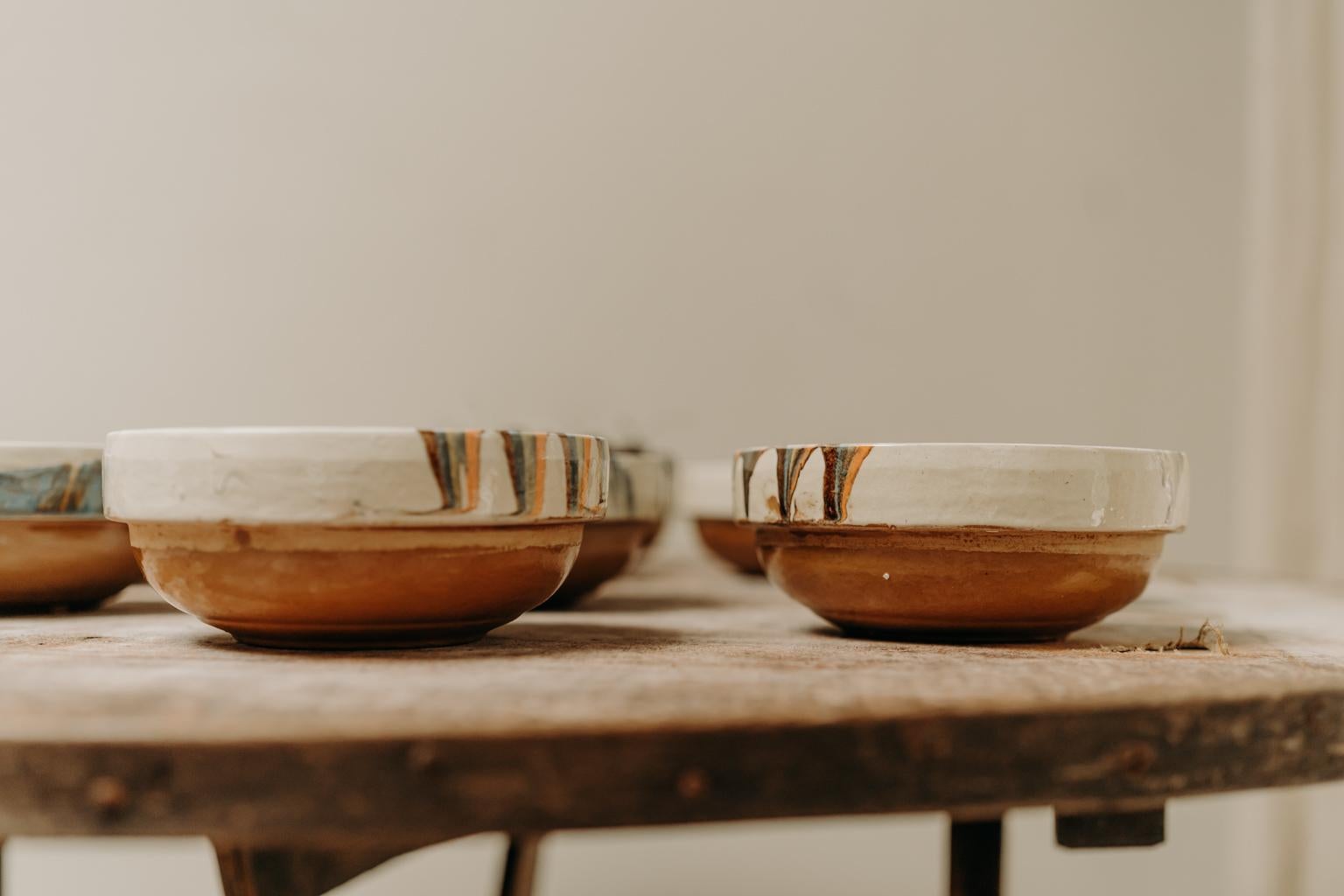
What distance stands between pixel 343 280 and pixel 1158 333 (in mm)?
1137

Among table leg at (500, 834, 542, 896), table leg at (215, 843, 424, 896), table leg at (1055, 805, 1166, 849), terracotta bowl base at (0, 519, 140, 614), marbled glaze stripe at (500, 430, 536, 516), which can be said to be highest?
marbled glaze stripe at (500, 430, 536, 516)

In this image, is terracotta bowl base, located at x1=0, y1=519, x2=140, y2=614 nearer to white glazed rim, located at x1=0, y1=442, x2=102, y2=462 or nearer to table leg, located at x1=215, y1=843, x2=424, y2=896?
white glazed rim, located at x1=0, y1=442, x2=102, y2=462

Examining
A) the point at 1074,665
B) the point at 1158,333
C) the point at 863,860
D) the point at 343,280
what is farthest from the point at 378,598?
the point at 1158,333

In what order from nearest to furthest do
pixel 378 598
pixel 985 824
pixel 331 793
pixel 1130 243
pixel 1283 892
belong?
pixel 331 793 → pixel 378 598 → pixel 985 824 → pixel 1283 892 → pixel 1130 243

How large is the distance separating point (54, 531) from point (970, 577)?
0.47m

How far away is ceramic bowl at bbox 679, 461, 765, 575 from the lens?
2.87 feet

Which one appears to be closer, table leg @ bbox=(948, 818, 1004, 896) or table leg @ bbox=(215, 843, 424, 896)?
table leg @ bbox=(215, 843, 424, 896)

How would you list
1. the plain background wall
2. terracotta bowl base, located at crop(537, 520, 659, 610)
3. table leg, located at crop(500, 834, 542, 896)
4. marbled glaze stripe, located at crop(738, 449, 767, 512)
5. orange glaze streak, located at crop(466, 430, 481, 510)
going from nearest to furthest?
orange glaze streak, located at crop(466, 430, 481, 510), marbled glaze stripe, located at crop(738, 449, 767, 512), terracotta bowl base, located at crop(537, 520, 659, 610), table leg, located at crop(500, 834, 542, 896), the plain background wall

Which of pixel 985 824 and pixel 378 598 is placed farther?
pixel 985 824

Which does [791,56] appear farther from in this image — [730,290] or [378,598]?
[378,598]

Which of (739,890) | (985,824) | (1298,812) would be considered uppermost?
(985,824)

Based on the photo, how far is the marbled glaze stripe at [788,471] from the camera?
18.0 inches

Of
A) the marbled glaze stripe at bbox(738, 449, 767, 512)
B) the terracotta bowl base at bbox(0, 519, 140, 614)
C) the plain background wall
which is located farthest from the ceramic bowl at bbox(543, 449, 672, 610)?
the plain background wall

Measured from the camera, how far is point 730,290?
1346mm
